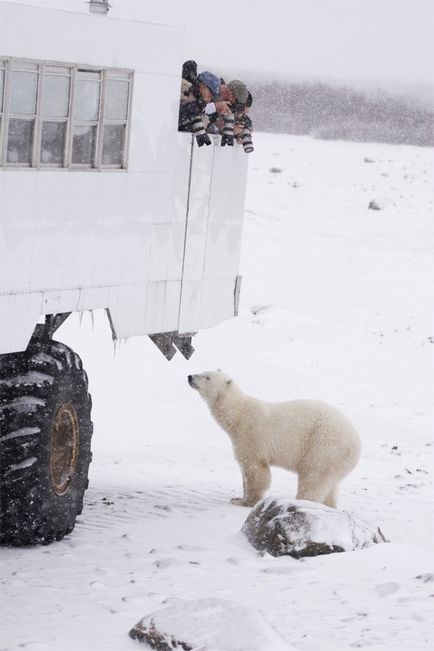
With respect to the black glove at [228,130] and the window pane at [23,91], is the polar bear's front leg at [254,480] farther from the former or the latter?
the window pane at [23,91]

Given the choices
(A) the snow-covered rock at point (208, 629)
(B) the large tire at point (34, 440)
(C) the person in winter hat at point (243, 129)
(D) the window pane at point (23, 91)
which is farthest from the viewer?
(C) the person in winter hat at point (243, 129)

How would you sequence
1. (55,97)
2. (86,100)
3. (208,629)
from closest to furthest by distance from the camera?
(208,629), (55,97), (86,100)

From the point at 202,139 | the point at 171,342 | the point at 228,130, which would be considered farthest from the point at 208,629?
the point at 228,130

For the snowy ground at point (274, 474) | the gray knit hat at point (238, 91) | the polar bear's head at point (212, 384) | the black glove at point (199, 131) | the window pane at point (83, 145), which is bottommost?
the snowy ground at point (274, 474)

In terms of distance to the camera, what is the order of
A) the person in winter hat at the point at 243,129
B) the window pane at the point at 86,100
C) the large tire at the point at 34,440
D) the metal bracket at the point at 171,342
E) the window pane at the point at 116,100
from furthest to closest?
1. the person in winter hat at the point at 243,129
2. the metal bracket at the point at 171,342
3. the window pane at the point at 116,100
4. the window pane at the point at 86,100
5. the large tire at the point at 34,440

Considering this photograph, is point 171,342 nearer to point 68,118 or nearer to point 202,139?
point 202,139

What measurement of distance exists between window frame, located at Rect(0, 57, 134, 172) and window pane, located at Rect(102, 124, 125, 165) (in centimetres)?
2

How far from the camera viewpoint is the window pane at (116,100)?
993 centimetres

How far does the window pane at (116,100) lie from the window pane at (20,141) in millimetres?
887

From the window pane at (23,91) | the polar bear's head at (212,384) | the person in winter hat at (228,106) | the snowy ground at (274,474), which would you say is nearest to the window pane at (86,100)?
the window pane at (23,91)

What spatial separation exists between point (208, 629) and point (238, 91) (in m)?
5.88

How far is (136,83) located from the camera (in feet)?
33.3

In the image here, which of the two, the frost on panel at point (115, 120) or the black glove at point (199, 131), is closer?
the frost on panel at point (115, 120)

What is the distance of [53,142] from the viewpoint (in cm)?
947
